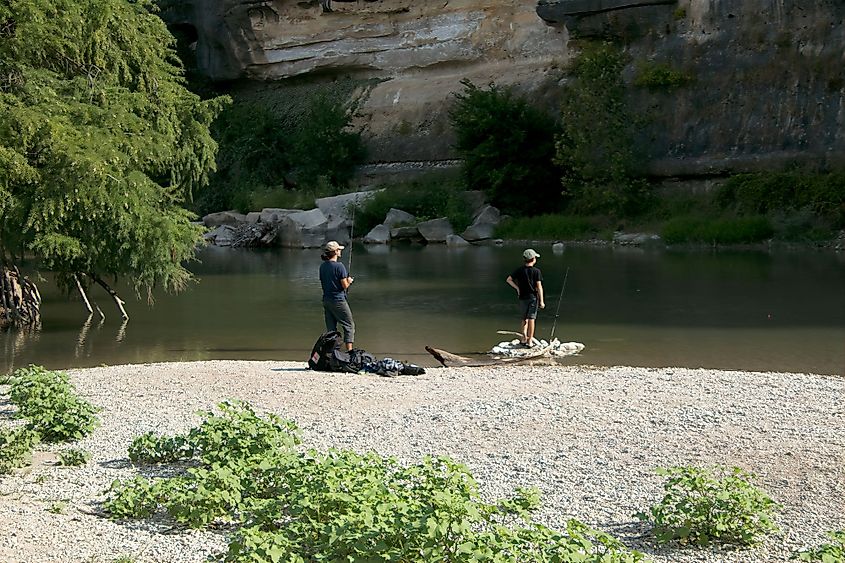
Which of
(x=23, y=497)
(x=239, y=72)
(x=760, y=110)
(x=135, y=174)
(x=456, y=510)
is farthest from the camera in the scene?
(x=239, y=72)

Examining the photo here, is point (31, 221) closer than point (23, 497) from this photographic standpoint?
No

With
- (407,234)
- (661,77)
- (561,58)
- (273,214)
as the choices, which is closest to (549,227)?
(407,234)

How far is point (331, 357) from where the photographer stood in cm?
1417

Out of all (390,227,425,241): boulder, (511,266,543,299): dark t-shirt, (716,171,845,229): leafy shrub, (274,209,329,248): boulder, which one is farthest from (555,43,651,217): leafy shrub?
(511,266,543,299): dark t-shirt

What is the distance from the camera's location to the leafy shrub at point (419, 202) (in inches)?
1854

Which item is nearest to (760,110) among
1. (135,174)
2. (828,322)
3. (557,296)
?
(557,296)

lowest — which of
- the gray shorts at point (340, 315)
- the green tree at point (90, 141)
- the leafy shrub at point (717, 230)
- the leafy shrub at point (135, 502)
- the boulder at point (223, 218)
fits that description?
the boulder at point (223, 218)

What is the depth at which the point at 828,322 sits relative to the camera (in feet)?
65.8

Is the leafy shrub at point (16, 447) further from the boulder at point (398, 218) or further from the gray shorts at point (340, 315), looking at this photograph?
the boulder at point (398, 218)

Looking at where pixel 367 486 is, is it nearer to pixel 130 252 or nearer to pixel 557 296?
pixel 130 252

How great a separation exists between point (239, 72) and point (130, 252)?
45.3 m

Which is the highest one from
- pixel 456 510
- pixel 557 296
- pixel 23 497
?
pixel 456 510

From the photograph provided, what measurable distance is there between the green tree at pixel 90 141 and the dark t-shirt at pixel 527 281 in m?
6.11

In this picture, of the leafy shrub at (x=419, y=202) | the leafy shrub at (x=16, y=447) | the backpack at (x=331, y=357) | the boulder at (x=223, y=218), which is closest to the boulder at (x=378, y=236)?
the leafy shrub at (x=419, y=202)
